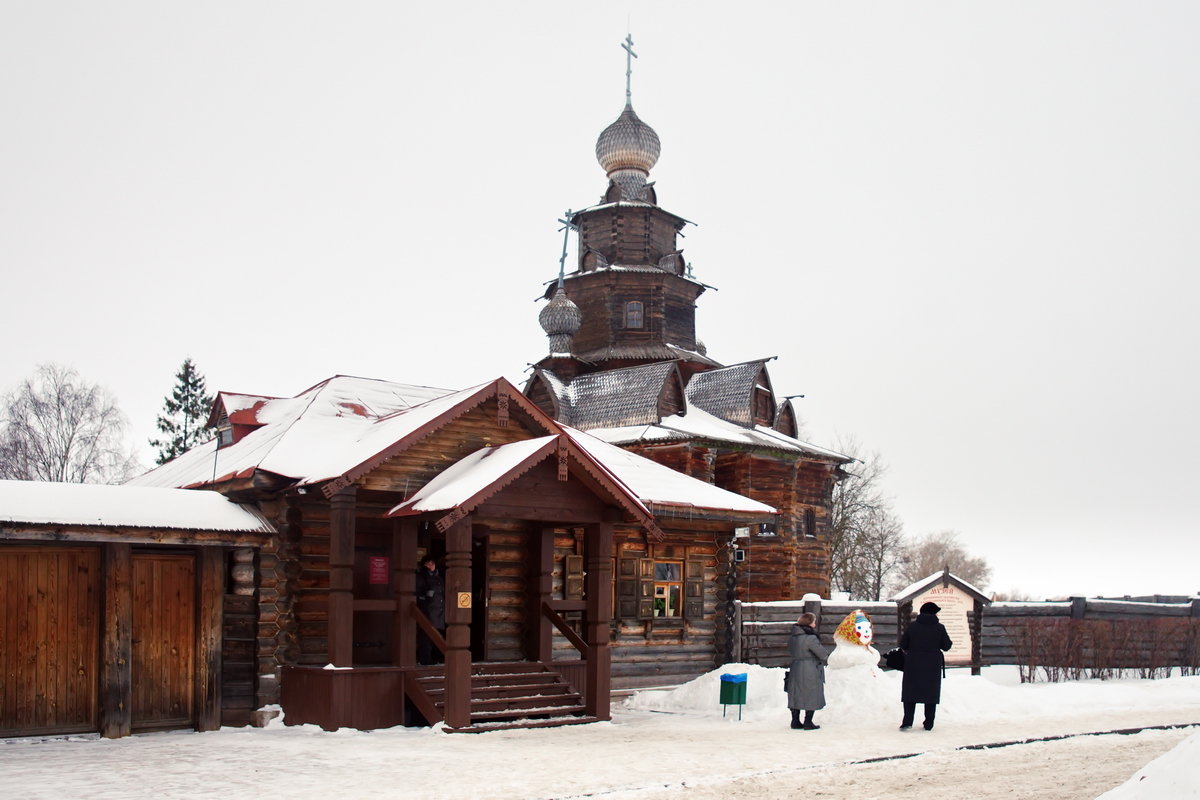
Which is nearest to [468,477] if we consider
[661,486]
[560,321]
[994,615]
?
[661,486]

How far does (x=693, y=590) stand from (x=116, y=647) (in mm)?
9612

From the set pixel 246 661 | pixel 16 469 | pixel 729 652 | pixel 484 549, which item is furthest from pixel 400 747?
pixel 16 469

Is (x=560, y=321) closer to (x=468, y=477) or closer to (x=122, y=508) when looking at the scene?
(x=468, y=477)

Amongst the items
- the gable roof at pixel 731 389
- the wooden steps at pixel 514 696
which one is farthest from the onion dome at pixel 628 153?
the wooden steps at pixel 514 696

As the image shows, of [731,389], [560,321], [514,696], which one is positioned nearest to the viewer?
[514,696]

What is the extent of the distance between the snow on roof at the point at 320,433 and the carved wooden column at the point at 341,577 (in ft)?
1.57

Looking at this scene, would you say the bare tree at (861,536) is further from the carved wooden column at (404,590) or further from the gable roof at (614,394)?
the carved wooden column at (404,590)

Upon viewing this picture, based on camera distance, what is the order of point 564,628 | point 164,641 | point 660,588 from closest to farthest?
point 164,641, point 564,628, point 660,588

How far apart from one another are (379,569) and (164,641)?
2918 millimetres

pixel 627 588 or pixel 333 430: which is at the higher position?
pixel 333 430

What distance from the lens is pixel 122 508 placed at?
574 inches

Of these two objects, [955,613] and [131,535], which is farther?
[955,613]

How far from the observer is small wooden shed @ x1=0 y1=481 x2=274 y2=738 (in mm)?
14109

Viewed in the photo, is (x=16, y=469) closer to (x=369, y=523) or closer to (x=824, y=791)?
(x=369, y=523)
